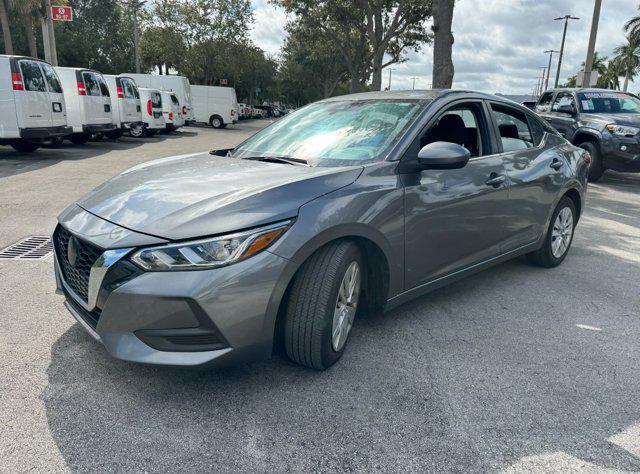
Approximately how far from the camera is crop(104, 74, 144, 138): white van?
58.2 ft

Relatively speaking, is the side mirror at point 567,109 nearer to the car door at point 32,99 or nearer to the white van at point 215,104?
the car door at point 32,99

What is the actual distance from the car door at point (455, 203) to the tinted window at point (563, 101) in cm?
818

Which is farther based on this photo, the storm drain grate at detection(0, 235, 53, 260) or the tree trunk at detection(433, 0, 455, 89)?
the tree trunk at detection(433, 0, 455, 89)

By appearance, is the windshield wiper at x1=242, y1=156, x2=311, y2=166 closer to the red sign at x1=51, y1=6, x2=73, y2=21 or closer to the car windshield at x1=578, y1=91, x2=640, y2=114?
the car windshield at x1=578, y1=91, x2=640, y2=114

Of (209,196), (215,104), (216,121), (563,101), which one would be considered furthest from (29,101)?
Result: (216,121)

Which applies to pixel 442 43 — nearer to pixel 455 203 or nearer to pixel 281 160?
pixel 455 203

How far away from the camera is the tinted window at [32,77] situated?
11141 mm

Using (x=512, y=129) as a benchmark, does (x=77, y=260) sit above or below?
below

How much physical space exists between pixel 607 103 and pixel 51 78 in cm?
1209

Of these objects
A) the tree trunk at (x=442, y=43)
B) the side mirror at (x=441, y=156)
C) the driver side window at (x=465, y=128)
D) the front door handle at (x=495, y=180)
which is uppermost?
the tree trunk at (x=442, y=43)

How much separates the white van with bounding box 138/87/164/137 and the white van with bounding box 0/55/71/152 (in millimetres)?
8168

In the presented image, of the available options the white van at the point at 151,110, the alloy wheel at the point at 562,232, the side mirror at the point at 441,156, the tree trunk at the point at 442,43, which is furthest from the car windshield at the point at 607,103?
the white van at the point at 151,110

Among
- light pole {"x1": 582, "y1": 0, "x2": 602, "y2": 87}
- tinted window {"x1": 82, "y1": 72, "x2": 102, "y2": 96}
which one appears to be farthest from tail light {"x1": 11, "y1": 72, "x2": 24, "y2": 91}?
light pole {"x1": 582, "y1": 0, "x2": 602, "y2": 87}

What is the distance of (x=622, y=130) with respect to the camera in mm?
9812
